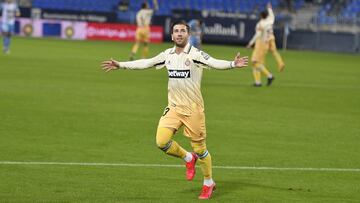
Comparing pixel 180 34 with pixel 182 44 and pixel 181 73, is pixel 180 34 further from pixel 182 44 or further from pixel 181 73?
pixel 181 73

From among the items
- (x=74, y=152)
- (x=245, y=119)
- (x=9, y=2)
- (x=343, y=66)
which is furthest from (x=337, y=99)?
(x=9, y=2)

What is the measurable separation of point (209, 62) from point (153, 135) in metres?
6.28

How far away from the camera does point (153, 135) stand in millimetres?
18062

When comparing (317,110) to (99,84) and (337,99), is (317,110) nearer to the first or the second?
(337,99)

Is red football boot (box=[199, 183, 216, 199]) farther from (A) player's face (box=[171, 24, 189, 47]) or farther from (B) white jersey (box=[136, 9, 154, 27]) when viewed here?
(B) white jersey (box=[136, 9, 154, 27])

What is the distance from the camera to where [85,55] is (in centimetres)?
4175

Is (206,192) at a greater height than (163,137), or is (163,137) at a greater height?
(163,137)

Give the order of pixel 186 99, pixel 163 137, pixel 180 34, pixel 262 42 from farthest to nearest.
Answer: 1. pixel 262 42
2. pixel 186 99
3. pixel 163 137
4. pixel 180 34

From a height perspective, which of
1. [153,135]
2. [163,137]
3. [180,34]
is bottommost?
[153,135]

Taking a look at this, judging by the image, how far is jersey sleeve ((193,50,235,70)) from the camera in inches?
467

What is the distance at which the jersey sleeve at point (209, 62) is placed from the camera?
38.9 feet

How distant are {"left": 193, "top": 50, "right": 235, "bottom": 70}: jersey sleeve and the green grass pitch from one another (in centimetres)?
164

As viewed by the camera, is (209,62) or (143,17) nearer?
(209,62)

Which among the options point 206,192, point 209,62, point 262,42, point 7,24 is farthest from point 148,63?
point 7,24
